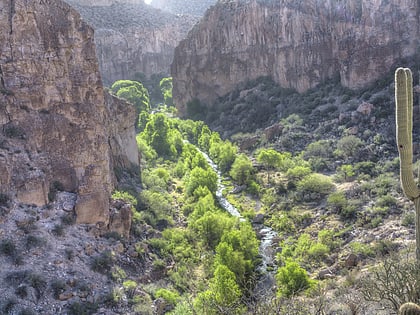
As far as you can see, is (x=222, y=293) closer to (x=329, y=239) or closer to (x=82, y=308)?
(x=82, y=308)

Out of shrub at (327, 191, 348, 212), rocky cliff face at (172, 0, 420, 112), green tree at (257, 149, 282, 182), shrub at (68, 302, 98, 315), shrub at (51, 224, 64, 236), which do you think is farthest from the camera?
rocky cliff face at (172, 0, 420, 112)

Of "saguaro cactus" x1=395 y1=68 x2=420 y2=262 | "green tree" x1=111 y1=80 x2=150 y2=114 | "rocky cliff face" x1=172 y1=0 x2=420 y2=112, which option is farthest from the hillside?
"green tree" x1=111 y1=80 x2=150 y2=114

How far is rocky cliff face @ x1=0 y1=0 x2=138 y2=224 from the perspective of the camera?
2162 cm

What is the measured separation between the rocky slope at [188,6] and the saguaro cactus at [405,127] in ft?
414

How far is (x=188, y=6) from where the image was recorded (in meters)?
141

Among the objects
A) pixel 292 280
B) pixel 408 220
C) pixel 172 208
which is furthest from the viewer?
pixel 172 208

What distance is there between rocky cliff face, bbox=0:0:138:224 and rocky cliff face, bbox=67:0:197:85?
70708 millimetres

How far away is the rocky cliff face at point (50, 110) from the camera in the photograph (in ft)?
70.9

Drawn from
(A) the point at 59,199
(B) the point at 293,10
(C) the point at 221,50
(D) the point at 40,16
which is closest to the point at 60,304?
(A) the point at 59,199

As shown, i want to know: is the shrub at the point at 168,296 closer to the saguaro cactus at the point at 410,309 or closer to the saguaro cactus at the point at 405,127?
the saguaro cactus at the point at 405,127

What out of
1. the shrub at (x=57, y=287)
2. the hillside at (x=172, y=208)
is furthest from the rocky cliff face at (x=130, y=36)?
the shrub at (x=57, y=287)

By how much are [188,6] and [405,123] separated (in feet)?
442

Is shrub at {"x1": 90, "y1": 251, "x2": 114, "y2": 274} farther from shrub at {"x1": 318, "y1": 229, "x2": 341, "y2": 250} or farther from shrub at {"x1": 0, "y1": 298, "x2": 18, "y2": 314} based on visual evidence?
shrub at {"x1": 318, "y1": 229, "x2": 341, "y2": 250}

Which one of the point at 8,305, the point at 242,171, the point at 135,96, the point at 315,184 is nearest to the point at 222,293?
A: the point at 8,305
